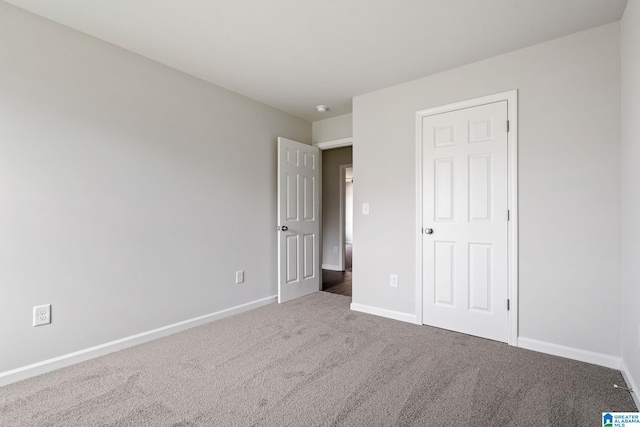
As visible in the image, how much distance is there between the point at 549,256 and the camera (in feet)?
7.40

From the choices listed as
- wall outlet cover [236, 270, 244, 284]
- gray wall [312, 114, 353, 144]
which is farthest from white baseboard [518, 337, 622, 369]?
gray wall [312, 114, 353, 144]

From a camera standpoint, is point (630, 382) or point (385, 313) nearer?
point (630, 382)

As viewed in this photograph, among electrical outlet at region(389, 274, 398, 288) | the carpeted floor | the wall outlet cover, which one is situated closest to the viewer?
the carpeted floor

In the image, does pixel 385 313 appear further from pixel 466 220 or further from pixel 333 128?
pixel 333 128

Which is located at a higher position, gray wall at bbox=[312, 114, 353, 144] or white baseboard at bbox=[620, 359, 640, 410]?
gray wall at bbox=[312, 114, 353, 144]

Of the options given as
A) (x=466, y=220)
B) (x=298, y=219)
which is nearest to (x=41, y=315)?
(x=298, y=219)

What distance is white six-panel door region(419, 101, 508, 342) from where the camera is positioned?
2471 millimetres

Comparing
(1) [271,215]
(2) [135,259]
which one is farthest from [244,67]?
(2) [135,259]

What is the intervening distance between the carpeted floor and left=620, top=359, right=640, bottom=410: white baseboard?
41 millimetres

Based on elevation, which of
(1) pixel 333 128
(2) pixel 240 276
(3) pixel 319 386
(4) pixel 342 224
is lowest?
(3) pixel 319 386

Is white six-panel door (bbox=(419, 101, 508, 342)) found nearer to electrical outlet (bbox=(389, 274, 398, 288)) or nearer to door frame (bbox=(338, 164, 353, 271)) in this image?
electrical outlet (bbox=(389, 274, 398, 288))

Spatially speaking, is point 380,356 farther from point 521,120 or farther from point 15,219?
point 15,219

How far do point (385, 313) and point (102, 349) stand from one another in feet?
8.04

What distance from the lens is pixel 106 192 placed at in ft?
7.47
